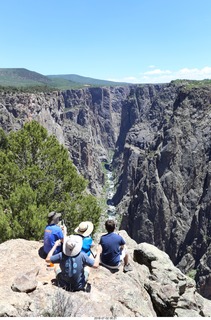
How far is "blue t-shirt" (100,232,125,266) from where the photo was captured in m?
12.5

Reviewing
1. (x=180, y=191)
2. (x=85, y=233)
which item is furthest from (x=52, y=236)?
(x=180, y=191)

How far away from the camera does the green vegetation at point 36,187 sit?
67.5ft

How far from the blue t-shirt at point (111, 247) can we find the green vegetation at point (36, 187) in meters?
8.51

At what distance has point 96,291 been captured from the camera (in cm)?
1111

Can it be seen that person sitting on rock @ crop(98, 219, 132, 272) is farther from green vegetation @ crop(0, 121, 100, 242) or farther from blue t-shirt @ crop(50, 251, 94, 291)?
green vegetation @ crop(0, 121, 100, 242)

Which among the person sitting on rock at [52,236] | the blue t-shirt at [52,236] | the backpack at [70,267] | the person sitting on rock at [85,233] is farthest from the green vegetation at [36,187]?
the backpack at [70,267]

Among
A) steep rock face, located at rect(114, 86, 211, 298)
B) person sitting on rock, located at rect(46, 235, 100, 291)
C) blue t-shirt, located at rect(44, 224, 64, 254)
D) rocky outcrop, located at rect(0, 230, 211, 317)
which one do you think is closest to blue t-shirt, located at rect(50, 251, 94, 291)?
person sitting on rock, located at rect(46, 235, 100, 291)

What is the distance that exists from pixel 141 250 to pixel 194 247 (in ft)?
289

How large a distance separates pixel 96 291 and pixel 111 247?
1.90 meters

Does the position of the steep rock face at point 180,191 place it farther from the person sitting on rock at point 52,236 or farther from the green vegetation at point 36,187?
the person sitting on rock at point 52,236

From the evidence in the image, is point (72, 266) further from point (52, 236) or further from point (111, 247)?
point (52, 236)

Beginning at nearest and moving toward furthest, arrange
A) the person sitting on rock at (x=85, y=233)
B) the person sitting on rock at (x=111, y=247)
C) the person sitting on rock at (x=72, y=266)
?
the person sitting on rock at (x=72, y=266)
the person sitting on rock at (x=85, y=233)
the person sitting on rock at (x=111, y=247)

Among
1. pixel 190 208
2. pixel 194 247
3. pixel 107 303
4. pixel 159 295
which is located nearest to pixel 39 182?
pixel 159 295

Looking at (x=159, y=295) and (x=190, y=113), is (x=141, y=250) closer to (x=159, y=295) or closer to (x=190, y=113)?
(x=159, y=295)
